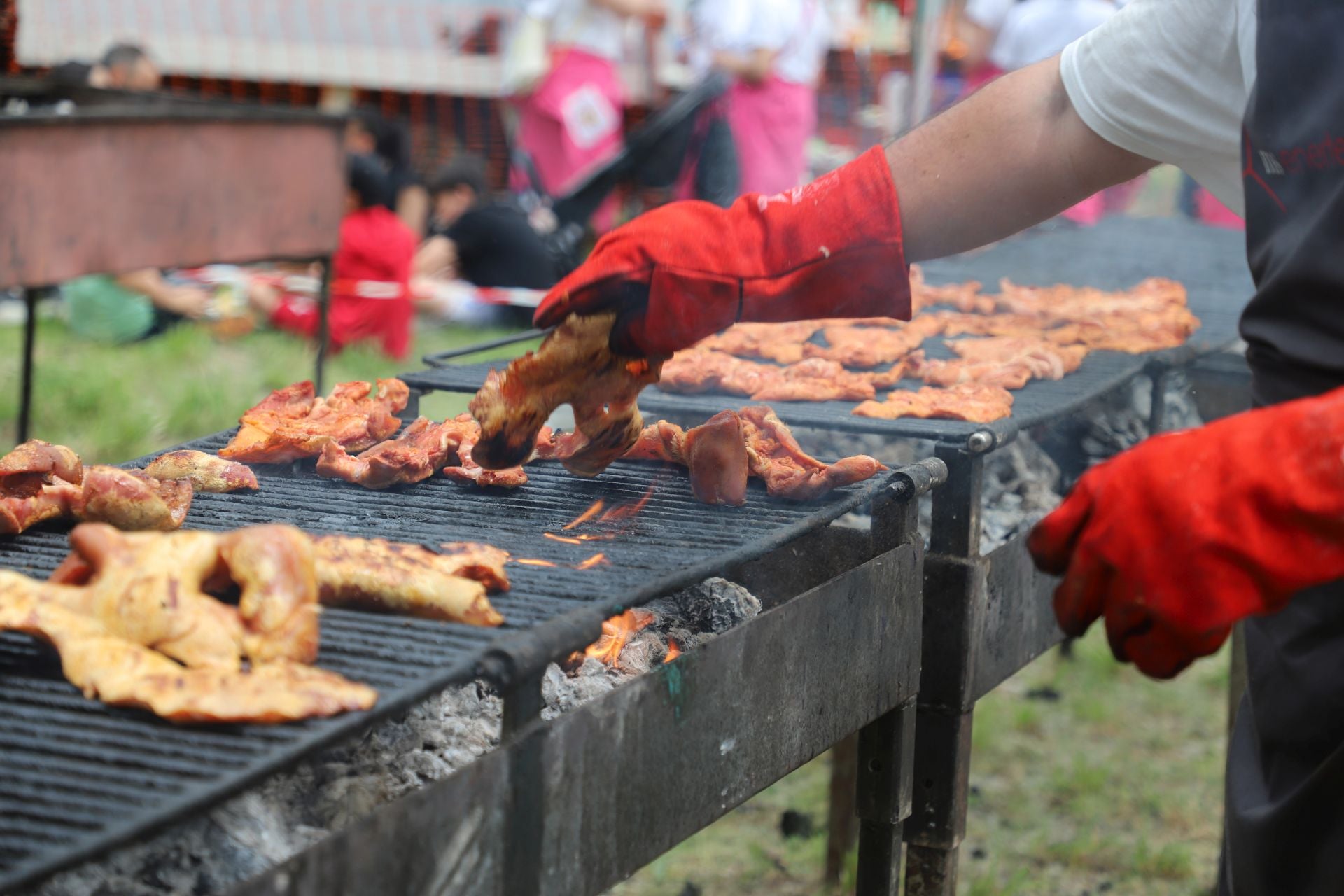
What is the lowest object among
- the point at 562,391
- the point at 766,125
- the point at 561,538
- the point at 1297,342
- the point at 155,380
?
the point at 155,380

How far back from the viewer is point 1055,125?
2.41m

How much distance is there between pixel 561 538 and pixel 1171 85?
4.27ft

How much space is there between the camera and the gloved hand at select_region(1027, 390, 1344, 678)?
4.87ft

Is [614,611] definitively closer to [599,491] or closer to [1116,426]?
[599,491]

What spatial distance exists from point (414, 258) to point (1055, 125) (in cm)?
864

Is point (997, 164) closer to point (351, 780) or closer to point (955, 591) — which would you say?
point (955, 591)

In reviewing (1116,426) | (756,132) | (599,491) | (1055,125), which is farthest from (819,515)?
(756,132)

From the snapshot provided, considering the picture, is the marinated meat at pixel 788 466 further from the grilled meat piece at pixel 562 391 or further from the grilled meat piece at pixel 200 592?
the grilled meat piece at pixel 200 592

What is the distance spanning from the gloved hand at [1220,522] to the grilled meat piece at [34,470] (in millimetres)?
1817

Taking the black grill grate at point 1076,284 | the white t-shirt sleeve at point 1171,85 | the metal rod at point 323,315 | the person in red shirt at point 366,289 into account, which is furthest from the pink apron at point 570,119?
the white t-shirt sleeve at point 1171,85

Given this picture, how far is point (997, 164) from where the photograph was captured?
8.00 ft

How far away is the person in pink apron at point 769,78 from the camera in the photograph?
29.4 feet

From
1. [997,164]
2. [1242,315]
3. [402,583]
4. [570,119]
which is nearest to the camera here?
[402,583]

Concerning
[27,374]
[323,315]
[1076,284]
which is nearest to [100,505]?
[1076,284]
